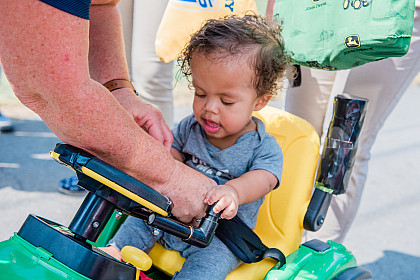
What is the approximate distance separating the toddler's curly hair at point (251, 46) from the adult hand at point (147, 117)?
25 centimetres

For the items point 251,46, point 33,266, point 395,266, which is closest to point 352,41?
point 251,46

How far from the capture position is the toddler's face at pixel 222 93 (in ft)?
4.12

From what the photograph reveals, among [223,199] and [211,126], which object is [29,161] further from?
[223,199]

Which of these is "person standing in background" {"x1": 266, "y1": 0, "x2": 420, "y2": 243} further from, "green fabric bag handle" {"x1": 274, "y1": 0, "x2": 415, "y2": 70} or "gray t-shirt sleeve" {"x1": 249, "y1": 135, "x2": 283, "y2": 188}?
"gray t-shirt sleeve" {"x1": 249, "y1": 135, "x2": 283, "y2": 188}

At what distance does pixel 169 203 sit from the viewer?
88cm

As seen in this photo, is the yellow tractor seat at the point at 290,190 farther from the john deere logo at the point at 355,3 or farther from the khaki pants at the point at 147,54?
the khaki pants at the point at 147,54

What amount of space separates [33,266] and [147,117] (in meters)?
0.45

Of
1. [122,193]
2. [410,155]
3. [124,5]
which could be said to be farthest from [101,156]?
[410,155]

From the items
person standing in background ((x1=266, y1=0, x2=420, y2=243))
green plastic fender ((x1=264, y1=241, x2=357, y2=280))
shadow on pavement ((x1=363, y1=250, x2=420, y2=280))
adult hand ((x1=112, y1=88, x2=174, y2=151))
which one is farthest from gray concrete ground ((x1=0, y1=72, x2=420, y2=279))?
adult hand ((x1=112, y1=88, x2=174, y2=151))

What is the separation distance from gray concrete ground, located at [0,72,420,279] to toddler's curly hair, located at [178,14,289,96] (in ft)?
4.19

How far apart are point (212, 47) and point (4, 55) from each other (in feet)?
2.11

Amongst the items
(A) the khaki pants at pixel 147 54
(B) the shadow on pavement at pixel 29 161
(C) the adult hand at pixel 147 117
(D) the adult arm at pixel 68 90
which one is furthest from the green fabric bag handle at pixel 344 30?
(B) the shadow on pavement at pixel 29 161

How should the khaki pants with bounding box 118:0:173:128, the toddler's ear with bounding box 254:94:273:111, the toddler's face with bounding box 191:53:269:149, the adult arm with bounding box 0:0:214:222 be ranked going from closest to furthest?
1. the adult arm with bounding box 0:0:214:222
2. the toddler's face with bounding box 191:53:269:149
3. the toddler's ear with bounding box 254:94:273:111
4. the khaki pants with bounding box 118:0:173:128

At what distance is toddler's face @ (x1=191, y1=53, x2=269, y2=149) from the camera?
4.12ft
